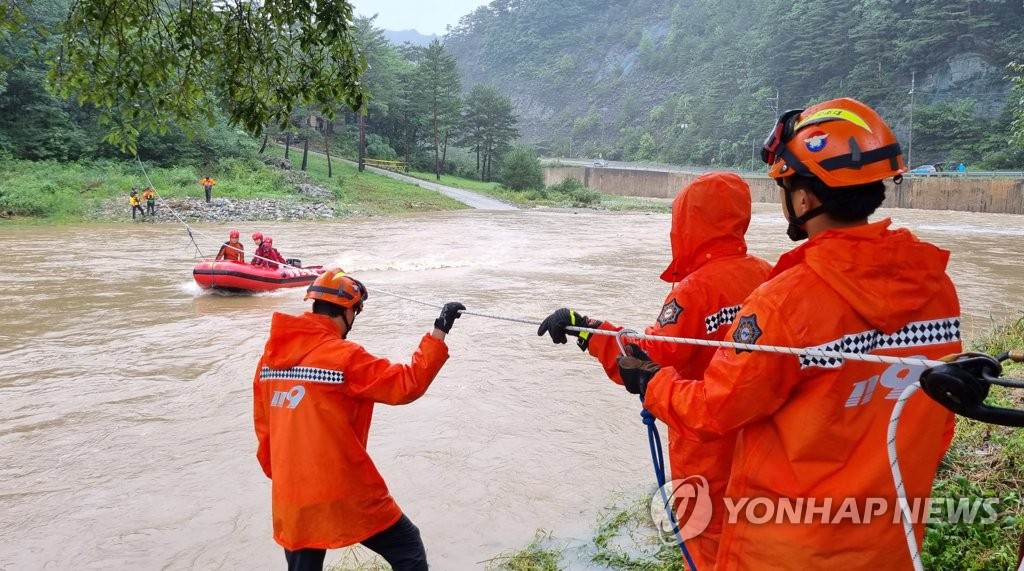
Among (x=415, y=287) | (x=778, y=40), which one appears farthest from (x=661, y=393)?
(x=778, y=40)

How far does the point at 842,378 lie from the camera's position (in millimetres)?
1688

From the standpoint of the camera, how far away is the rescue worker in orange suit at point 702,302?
7.51ft

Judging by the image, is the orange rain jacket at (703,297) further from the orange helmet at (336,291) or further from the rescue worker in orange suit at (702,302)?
the orange helmet at (336,291)

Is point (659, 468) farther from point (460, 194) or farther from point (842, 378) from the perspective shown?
point (460, 194)

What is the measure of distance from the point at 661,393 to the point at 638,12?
144m

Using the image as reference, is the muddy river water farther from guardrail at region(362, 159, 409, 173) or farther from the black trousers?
guardrail at region(362, 159, 409, 173)

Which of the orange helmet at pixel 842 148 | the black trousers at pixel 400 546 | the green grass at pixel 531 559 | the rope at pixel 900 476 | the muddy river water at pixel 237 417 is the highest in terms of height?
the orange helmet at pixel 842 148

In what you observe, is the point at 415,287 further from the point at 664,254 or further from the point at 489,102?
the point at 489,102

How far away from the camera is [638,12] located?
436ft

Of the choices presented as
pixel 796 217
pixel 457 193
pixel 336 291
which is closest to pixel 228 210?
pixel 457 193

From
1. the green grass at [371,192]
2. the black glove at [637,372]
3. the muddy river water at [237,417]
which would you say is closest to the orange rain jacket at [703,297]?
the black glove at [637,372]

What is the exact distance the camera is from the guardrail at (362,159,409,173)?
58.3 meters

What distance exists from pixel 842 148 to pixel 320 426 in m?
2.25

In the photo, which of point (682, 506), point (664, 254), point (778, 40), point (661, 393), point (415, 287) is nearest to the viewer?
point (661, 393)
